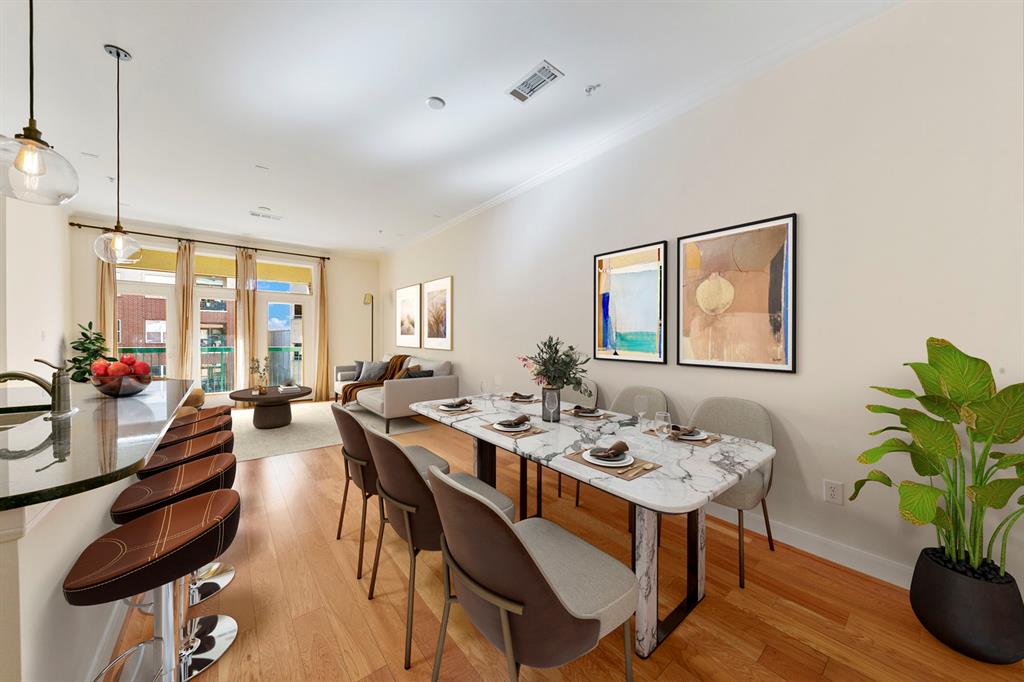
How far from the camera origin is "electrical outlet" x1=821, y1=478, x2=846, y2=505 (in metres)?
2.03

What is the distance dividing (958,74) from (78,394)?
4.78 m

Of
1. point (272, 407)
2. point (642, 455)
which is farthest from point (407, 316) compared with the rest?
point (642, 455)

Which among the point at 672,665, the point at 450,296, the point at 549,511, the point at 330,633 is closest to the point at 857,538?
the point at 672,665

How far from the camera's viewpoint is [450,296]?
550 cm

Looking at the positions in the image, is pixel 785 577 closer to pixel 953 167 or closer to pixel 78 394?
pixel 953 167

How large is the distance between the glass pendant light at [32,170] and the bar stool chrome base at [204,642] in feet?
6.39

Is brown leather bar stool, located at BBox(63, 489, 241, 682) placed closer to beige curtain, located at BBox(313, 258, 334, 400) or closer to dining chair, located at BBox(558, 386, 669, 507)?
dining chair, located at BBox(558, 386, 669, 507)

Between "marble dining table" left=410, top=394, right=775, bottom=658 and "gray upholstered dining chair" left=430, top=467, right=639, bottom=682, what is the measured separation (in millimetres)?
287

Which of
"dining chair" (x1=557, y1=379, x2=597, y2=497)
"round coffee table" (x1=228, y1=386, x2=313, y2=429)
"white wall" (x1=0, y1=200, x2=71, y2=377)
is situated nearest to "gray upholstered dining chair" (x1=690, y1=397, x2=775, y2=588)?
"dining chair" (x1=557, y1=379, x2=597, y2=497)

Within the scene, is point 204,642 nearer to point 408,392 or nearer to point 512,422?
point 512,422

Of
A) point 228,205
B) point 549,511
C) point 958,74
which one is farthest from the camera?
point 228,205

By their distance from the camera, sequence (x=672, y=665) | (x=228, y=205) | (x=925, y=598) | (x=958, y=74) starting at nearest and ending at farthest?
(x=672, y=665) < (x=925, y=598) < (x=958, y=74) < (x=228, y=205)

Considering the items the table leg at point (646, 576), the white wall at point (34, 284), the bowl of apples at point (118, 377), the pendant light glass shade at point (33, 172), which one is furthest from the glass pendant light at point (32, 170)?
the table leg at point (646, 576)

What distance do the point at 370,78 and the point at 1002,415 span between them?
3.54m
